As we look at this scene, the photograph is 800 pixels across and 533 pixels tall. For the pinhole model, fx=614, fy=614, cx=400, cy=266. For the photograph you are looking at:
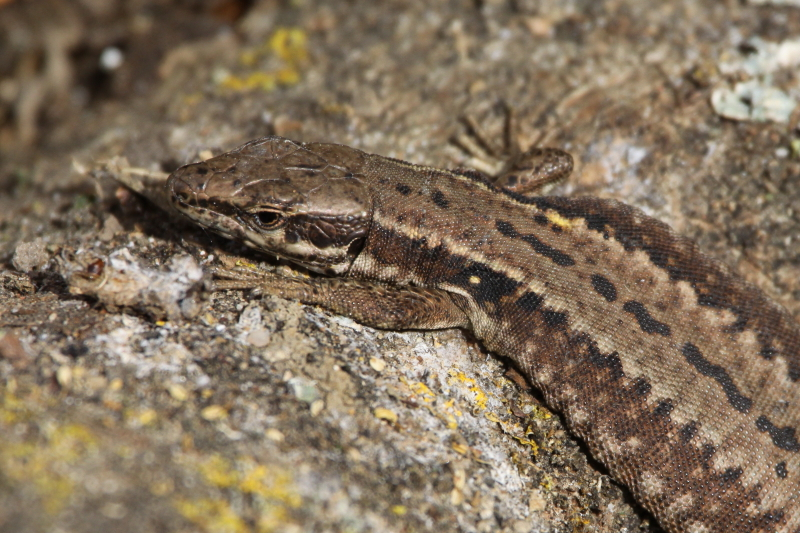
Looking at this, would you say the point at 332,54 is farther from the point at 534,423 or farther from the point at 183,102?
the point at 534,423

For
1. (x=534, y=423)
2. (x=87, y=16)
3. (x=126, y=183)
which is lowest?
(x=534, y=423)

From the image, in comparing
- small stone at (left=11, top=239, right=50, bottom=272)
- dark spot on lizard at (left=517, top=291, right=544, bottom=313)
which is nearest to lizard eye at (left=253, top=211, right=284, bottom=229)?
small stone at (left=11, top=239, right=50, bottom=272)

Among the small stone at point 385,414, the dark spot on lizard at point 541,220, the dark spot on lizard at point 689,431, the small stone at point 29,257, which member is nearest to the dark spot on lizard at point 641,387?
the dark spot on lizard at point 689,431

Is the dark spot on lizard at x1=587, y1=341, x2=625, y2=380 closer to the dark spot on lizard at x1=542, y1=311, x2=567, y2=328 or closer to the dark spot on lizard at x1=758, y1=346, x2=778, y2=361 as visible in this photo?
the dark spot on lizard at x1=542, y1=311, x2=567, y2=328

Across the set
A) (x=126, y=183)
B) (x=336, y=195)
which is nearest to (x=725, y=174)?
(x=336, y=195)

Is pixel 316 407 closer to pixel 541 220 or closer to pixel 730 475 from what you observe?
pixel 541 220

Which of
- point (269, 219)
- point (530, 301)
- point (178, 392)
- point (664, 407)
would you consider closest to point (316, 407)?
point (178, 392)
